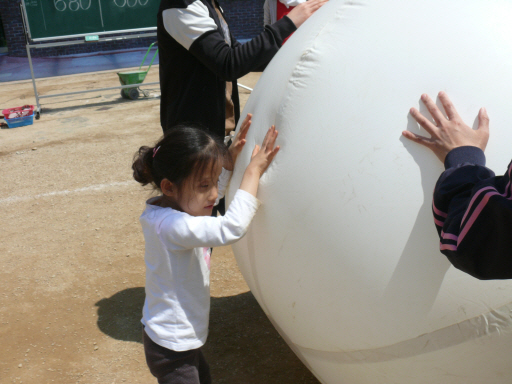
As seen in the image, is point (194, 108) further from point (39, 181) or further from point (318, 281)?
point (39, 181)

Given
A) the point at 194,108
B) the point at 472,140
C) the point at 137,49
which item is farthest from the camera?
the point at 137,49

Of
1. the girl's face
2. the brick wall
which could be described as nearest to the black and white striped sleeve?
the girl's face

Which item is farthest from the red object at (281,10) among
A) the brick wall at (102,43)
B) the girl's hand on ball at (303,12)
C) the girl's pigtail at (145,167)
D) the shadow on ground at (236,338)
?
the brick wall at (102,43)

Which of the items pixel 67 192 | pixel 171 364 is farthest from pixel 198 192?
pixel 67 192

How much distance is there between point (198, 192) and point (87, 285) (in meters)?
1.85

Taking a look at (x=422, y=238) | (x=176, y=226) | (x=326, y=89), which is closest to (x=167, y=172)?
(x=176, y=226)

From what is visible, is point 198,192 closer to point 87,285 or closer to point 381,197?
point 381,197

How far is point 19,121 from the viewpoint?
7508mm

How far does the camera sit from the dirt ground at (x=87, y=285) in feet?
8.61

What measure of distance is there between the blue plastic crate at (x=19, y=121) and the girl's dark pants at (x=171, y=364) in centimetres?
643

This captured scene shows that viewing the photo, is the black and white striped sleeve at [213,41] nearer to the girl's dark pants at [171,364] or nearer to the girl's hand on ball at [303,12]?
the girl's hand on ball at [303,12]

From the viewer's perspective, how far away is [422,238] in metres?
1.44

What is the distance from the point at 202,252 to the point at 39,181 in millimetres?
3763

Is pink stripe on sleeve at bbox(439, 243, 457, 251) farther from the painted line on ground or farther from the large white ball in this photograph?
the painted line on ground
